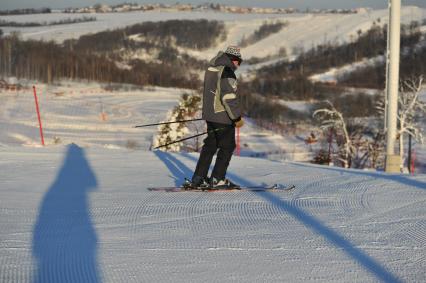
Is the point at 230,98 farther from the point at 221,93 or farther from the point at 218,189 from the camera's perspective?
the point at 218,189

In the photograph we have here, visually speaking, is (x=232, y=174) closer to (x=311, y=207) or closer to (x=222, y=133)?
(x=222, y=133)

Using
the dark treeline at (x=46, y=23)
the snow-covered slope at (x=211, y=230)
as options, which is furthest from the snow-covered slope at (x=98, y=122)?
the dark treeline at (x=46, y=23)

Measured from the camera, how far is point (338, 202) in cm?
586

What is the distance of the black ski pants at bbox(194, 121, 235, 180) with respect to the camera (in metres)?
6.36

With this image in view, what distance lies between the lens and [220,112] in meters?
6.27

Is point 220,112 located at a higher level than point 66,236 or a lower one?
higher

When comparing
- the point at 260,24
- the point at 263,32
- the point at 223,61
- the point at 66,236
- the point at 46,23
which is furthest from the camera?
the point at 260,24

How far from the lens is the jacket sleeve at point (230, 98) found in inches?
240

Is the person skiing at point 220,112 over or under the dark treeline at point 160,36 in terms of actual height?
under

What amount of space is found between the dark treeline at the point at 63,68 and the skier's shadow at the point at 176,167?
228 ft

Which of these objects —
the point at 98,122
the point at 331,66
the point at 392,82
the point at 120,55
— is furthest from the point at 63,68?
the point at 392,82

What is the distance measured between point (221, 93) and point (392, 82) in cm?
536

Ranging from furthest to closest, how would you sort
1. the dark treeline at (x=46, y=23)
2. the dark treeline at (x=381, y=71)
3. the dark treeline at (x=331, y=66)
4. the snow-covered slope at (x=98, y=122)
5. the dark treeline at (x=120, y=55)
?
the dark treeline at (x=46, y=23) < the dark treeline at (x=381, y=71) < the dark treeline at (x=120, y=55) < the dark treeline at (x=331, y=66) < the snow-covered slope at (x=98, y=122)

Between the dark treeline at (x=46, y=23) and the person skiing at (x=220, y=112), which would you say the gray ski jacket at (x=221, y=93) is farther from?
the dark treeline at (x=46, y=23)
